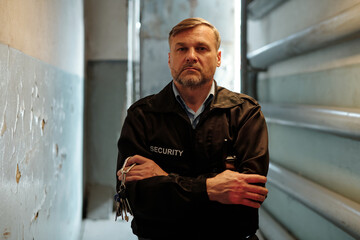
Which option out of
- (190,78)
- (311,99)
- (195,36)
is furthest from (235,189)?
(311,99)

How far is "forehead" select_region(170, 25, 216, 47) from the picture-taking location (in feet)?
4.31

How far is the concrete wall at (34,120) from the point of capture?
95cm

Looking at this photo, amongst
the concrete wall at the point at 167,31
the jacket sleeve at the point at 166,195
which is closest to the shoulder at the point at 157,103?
the jacket sleeve at the point at 166,195

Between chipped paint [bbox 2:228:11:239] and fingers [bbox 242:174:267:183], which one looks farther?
fingers [bbox 242:174:267:183]

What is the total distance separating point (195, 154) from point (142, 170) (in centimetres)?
21

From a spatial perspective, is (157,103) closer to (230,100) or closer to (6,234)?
(230,100)

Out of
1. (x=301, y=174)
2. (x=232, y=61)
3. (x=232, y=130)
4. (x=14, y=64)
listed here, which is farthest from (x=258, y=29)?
(x=14, y=64)

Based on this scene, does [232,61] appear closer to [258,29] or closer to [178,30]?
[258,29]

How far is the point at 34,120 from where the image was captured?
124 centimetres

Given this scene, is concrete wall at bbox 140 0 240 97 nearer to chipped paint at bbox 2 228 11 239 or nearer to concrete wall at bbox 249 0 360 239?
concrete wall at bbox 249 0 360 239

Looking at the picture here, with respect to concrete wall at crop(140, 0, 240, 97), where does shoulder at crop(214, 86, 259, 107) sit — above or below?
below

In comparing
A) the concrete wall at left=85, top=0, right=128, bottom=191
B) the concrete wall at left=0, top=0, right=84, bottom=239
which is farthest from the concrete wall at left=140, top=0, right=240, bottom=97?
the concrete wall at left=0, top=0, right=84, bottom=239

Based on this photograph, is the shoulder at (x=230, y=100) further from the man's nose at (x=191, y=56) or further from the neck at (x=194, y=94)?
the man's nose at (x=191, y=56)

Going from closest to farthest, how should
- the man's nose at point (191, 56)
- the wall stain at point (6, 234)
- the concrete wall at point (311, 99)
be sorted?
the wall stain at point (6, 234) < the man's nose at point (191, 56) < the concrete wall at point (311, 99)
